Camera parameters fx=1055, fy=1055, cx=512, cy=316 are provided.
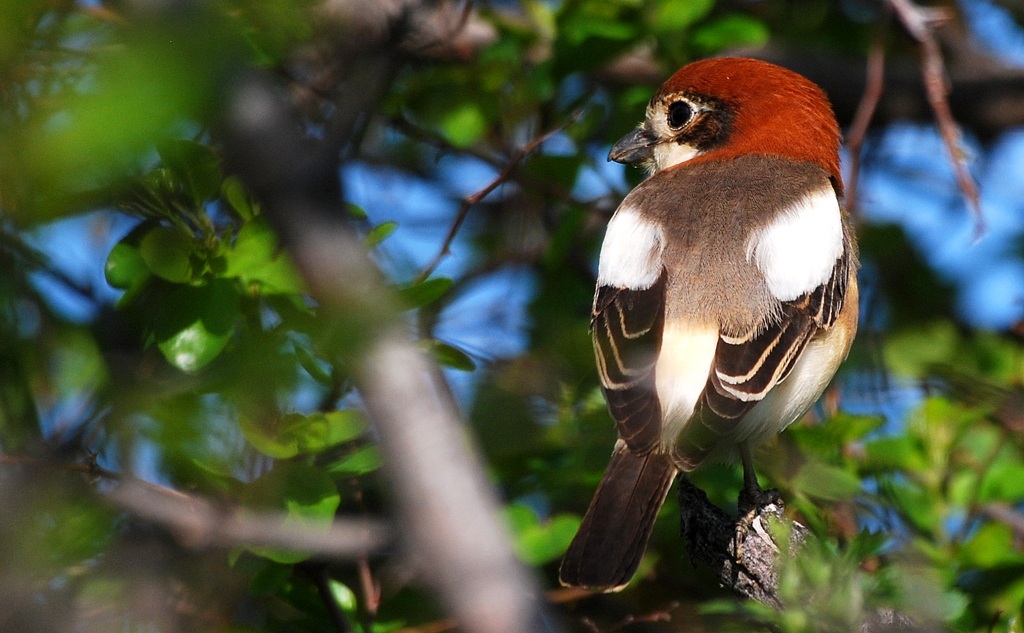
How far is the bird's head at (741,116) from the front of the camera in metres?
4.07

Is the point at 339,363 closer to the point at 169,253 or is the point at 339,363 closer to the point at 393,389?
the point at 169,253

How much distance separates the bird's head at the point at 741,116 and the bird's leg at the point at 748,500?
1.22m

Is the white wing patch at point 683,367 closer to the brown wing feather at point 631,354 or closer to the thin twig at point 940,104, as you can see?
the brown wing feather at point 631,354

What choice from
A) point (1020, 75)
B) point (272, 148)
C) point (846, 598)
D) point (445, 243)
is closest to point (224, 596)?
point (445, 243)

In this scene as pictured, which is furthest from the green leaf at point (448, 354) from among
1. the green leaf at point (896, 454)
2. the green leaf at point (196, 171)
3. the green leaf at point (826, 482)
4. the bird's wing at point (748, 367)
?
the green leaf at point (896, 454)

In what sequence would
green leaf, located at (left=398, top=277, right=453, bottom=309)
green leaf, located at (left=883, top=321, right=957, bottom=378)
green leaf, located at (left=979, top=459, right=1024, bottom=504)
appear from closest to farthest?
green leaf, located at (left=398, top=277, right=453, bottom=309) < green leaf, located at (left=979, top=459, right=1024, bottom=504) < green leaf, located at (left=883, top=321, right=957, bottom=378)

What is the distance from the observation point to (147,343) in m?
2.47

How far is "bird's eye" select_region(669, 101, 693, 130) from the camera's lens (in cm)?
423

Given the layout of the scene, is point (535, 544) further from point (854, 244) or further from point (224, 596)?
point (854, 244)

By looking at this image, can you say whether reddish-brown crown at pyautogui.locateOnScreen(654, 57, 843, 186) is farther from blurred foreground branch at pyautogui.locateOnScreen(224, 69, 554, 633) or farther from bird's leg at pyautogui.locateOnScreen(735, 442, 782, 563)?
blurred foreground branch at pyautogui.locateOnScreen(224, 69, 554, 633)

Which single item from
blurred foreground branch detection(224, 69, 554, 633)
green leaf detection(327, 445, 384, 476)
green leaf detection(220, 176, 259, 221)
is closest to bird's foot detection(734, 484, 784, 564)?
green leaf detection(327, 445, 384, 476)

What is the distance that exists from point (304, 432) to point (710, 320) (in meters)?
1.29

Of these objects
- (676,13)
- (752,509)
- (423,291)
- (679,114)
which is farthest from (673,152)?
(423,291)

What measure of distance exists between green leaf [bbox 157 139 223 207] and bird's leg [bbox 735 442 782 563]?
172 centimetres
